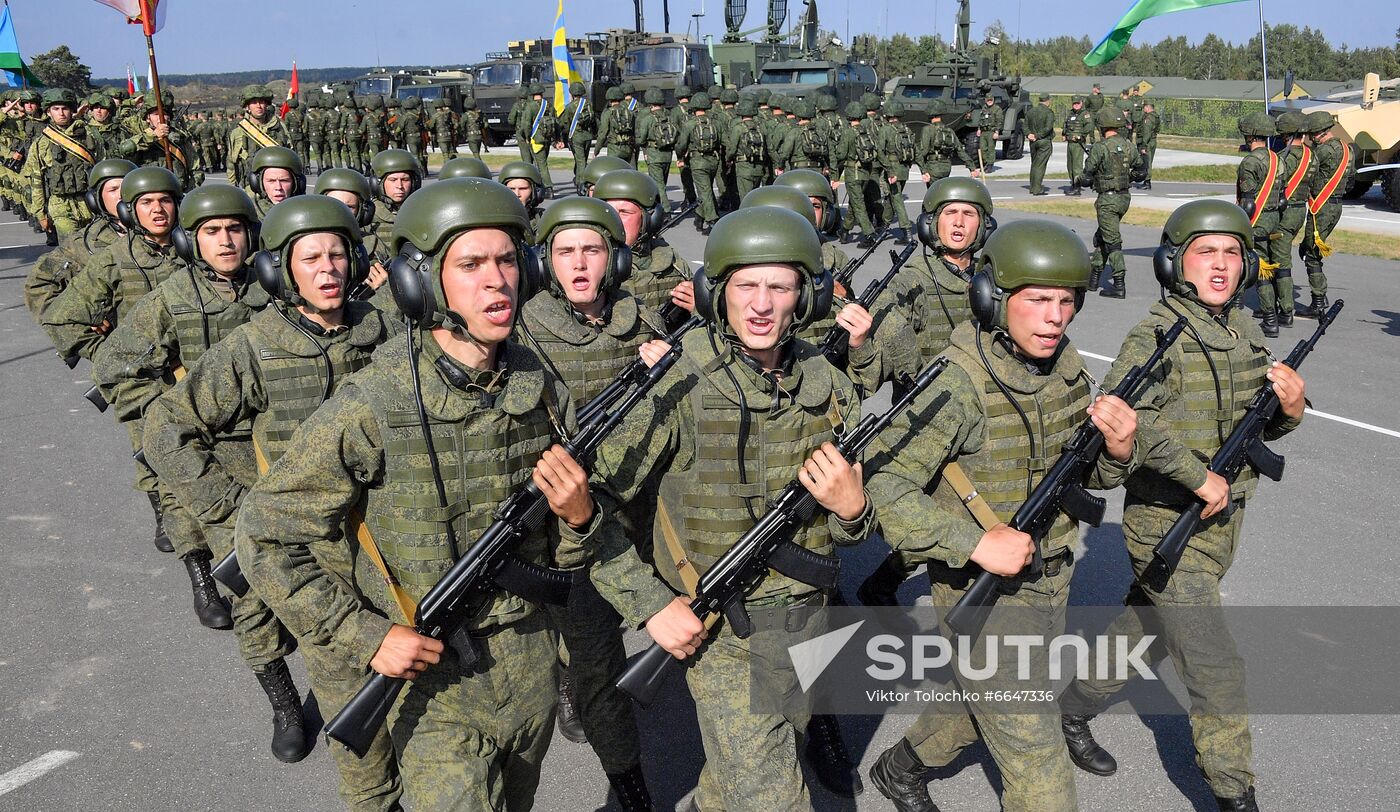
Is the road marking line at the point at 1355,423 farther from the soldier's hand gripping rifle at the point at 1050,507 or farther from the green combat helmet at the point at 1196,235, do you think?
the soldier's hand gripping rifle at the point at 1050,507

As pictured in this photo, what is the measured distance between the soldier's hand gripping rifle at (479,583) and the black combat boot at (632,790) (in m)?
1.45

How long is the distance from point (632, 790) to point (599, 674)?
0.47 meters

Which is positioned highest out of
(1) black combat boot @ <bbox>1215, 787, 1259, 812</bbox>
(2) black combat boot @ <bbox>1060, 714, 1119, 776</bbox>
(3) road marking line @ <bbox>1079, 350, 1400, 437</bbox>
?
(3) road marking line @ <bbox>1079, 350, 1400, 437</bbox>

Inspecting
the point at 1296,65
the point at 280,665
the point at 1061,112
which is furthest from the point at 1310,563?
the point at 1296,65

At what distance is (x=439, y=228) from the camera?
2969 mm

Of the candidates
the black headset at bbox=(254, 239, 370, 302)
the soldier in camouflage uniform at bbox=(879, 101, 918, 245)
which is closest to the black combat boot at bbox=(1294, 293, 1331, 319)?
the soldier in camouflage uniform at bbox=(879, 101, 918, 245)

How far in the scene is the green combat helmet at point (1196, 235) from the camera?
4.60 meters

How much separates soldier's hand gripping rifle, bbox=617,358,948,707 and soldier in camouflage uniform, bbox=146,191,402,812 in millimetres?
1767

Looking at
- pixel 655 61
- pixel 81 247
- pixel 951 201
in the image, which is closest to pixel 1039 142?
pixel 655 61

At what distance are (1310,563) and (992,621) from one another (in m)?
3.65

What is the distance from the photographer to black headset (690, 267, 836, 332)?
12.0ft

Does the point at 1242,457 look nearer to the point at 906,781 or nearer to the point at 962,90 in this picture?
the point at 906,781

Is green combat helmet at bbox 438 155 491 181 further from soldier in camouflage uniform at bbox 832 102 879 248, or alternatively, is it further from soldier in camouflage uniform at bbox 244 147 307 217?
soldier in camouflage uniform at bbox 832 102 879 248

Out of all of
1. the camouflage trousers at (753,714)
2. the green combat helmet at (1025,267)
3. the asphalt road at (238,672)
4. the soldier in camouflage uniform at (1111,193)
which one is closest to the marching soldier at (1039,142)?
the soldier in camouflage uniform at (1111,193)
